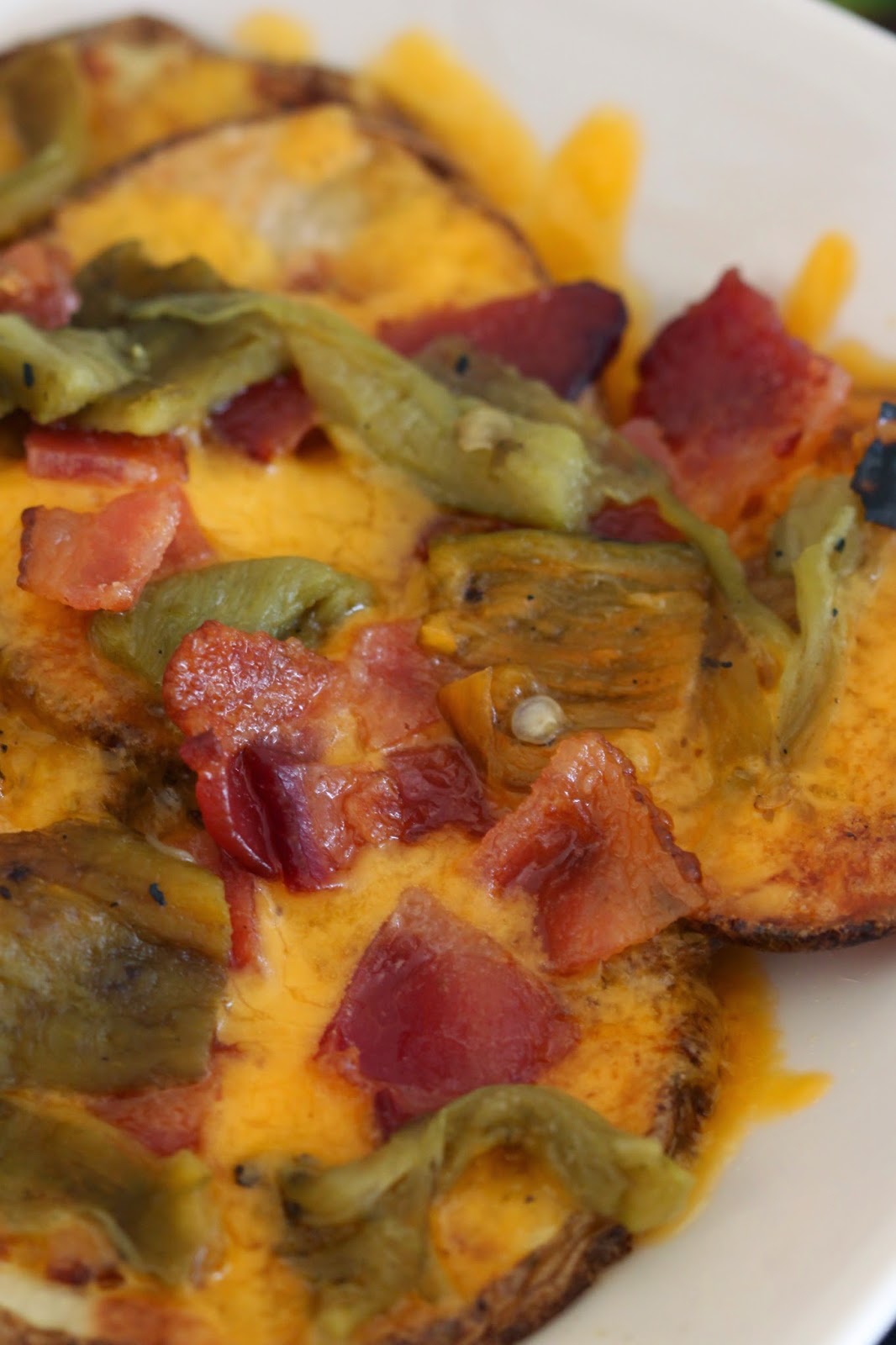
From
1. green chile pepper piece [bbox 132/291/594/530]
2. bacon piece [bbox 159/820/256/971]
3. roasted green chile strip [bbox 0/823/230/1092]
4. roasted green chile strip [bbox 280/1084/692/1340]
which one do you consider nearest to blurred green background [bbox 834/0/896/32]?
green chile pepper piece [bbox 132/291/594/530]

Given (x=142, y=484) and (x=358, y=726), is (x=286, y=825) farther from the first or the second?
(x=142, y=484)

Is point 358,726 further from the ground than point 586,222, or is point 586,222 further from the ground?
point 586,222

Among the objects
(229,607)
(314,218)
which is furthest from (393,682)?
(314,218)

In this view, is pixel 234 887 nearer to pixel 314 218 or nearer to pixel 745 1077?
pixel 745 1077

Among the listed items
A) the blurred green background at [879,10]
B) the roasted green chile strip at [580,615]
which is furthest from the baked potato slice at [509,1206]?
the blurred green background at [879,10]

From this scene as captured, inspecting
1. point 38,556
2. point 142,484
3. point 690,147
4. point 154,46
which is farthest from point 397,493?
point 154,46

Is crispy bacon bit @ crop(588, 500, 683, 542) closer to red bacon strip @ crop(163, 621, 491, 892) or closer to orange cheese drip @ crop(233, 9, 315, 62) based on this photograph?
red bacon strip @ crop(163, 621, 491, 892)
